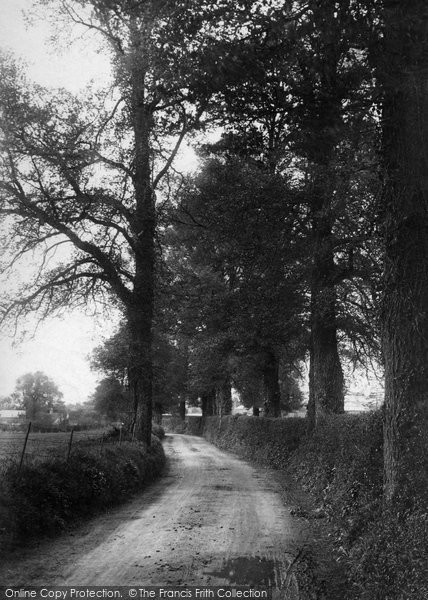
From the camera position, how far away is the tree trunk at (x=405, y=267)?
296 inches

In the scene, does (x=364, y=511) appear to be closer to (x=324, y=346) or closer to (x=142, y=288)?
(x=324, y=346)

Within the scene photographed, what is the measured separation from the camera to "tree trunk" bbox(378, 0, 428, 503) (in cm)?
752

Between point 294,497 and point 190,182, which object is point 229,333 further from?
point 294,497

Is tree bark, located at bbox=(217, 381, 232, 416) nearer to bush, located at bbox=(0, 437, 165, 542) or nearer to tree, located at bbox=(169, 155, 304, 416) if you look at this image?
tree, located at bbox=(169, 155, 304, 416)

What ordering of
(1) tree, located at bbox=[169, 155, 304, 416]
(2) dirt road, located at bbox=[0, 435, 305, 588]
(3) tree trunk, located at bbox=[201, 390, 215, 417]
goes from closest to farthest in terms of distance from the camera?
1. (2) dirt road, located at bbox=[0, 435, 305, 588]
2. (1) tree, located at bbox=[169, 155, 304, 416]
3. (3) tree trunk, located at bbox=[201, 390, 215, 417]

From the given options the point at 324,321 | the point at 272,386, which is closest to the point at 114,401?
the point at 272,386

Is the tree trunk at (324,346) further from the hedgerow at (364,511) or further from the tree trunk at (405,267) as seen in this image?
the tree trunk at (405,267)

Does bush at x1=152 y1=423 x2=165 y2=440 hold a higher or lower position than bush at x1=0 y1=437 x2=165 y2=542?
lower

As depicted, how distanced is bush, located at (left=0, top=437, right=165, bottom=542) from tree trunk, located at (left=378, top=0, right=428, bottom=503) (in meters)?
6.22

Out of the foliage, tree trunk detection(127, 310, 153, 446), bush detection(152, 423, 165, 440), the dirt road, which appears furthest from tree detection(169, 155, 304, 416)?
bush detection(152, 423, 165, 440)

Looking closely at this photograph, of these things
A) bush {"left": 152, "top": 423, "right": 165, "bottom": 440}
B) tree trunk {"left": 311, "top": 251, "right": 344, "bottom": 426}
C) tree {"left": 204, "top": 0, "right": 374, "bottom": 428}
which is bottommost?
bush {"left": 152, "top": 423, "right": 165, "bottom": 440}

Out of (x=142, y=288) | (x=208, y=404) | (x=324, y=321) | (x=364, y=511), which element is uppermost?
(x=142, y=288)

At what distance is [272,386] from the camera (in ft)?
101

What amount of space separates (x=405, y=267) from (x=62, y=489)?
26.9ft
